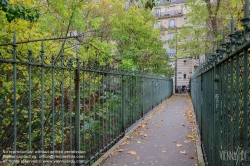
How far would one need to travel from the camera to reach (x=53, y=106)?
9.63 feet

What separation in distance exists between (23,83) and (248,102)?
3.32 m

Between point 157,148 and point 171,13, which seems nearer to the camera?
point 157,148

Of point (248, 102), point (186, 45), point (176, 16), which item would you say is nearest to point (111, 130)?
point (248, 102)

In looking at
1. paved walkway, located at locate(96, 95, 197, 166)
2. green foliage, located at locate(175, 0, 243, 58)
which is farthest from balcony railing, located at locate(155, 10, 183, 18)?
paved walkway, located at locate(96, 95, 197, 166)

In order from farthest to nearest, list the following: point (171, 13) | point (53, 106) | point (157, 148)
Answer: point (171, 13) → point (157, 148) → point (53, 106)

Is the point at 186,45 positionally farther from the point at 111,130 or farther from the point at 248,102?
the point at 248,102

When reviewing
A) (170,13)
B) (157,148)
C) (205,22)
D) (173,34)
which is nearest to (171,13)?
(170,13)

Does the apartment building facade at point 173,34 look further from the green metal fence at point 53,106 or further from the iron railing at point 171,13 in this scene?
the green metal fence at point 53,106

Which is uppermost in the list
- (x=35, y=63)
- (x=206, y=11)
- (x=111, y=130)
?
(x=206, y=11)

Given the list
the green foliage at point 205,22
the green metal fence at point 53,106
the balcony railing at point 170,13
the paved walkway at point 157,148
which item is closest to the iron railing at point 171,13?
the balcony railing at point 170,13

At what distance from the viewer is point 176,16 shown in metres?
41.2

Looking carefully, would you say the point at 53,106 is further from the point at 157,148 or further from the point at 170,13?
the point at 170,13

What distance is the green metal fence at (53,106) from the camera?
9.34 feet

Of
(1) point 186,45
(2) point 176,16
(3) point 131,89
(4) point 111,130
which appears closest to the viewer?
(4) point 111,130
